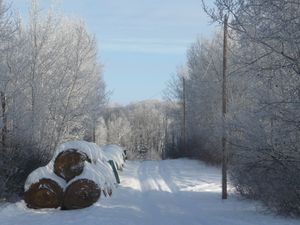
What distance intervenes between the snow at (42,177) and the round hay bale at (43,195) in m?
0.10

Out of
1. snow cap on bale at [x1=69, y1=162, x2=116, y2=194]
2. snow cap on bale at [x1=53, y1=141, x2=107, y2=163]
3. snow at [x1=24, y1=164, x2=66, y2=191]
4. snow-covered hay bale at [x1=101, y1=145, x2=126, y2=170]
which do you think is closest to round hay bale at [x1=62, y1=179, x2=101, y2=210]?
snow cap on bale at [x1=69, y1=162, x2=116, y2=194]

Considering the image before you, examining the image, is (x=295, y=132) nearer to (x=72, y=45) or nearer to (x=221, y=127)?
(x=221, y=127)

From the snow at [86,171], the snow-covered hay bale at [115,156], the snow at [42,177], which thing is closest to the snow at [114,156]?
the snow-covered hay bale at [115,156]

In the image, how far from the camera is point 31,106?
24438mm

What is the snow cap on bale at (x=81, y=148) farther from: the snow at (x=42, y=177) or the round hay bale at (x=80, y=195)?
the round hay bale at (x=80, y=195)

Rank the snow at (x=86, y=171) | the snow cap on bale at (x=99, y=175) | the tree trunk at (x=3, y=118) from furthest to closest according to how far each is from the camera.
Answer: the tree trunk at (x=3, y=118) → the snow cap on bale at (x=99, y=175) → the snow at (x=86, y=171)

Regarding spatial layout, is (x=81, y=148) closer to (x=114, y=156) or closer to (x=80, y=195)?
(x=80, y=195)

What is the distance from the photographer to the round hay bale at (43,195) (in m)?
15.6

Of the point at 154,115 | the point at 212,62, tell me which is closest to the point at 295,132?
the point at 212,62

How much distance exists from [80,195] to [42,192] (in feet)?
3.65

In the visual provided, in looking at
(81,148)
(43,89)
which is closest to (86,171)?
(81,148)

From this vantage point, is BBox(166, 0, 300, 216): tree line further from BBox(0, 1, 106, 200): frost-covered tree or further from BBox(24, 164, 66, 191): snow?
BBox(0, 1, 106, 200): frost-covered tree

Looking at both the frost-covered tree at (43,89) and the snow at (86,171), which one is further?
the frost-covered tree at (43,89)

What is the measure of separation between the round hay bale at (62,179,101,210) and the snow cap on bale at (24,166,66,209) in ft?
0.76
